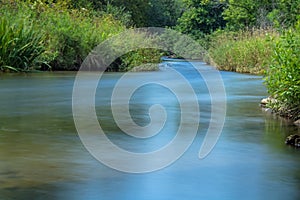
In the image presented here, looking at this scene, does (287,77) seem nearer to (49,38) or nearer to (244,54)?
(49,38)

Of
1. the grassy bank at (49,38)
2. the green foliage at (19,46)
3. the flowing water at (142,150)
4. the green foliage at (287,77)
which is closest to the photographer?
the flowing water at (142,150)

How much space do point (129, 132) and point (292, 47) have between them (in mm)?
2556

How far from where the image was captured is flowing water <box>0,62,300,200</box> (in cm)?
385

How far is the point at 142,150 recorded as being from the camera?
209 inches

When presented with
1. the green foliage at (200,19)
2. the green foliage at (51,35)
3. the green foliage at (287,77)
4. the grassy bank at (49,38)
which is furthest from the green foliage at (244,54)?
the green foliage at (287,77)

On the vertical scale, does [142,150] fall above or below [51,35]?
below

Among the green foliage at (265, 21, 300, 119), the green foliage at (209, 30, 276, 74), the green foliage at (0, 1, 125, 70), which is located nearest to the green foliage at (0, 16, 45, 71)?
the green foliage at (0, 1, 125, 70)

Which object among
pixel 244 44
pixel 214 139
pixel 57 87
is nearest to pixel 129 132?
pixel 214 139

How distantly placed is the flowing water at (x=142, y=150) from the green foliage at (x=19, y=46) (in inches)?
241

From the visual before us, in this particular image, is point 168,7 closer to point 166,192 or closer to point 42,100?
point 42,100

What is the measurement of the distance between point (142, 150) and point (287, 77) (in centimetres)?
255

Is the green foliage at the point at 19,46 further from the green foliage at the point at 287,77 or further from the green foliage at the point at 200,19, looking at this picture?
the green foliage at the point at 200,19

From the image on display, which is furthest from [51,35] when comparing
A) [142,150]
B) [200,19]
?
[200,19]

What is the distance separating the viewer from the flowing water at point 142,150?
385 centimetres
